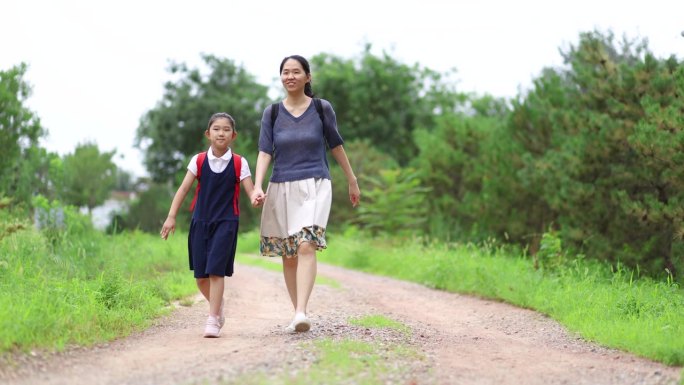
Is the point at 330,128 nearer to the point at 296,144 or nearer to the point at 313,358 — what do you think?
the point at 296,144

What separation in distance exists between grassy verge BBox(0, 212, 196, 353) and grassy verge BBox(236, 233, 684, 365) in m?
4.19

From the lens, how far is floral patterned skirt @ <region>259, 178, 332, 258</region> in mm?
6094

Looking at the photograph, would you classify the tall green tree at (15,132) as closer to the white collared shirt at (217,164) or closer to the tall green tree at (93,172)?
the white collared shirt at (217,164)

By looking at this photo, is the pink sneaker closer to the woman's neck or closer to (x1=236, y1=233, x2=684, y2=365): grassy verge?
the woman's neck

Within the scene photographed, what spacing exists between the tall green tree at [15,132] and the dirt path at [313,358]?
23.0 ft

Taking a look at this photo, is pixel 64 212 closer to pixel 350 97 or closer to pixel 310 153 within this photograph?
pixel 310 153

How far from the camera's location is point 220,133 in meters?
6.27

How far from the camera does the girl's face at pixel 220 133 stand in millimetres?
6285

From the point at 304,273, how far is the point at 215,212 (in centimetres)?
90

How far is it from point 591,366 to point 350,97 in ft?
125

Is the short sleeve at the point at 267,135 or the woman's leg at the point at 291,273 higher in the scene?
the short sleeve at the point at 267,135

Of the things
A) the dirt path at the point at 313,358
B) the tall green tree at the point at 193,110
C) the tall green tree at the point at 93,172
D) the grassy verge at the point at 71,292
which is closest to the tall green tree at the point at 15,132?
the grassy verge at the point at 71,292

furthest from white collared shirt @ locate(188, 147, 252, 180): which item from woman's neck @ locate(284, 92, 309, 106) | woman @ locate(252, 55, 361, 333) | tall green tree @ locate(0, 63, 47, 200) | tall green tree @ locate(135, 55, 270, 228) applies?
tall green tree @ locate(135, 55, 270, 228)

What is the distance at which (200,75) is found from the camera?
4369 centimetres
